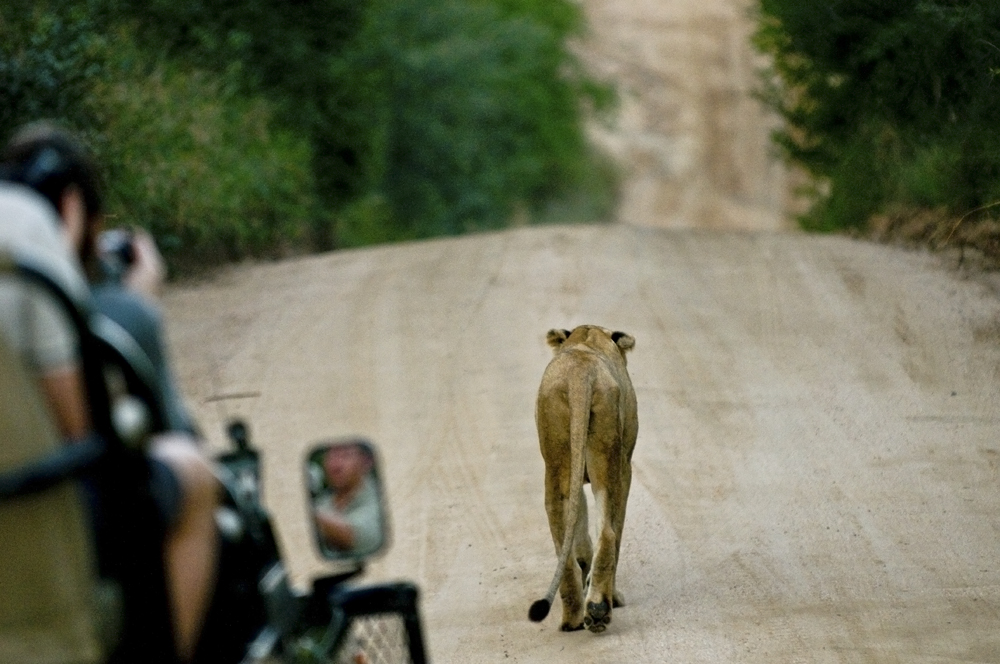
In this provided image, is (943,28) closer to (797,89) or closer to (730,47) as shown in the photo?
(797,89)

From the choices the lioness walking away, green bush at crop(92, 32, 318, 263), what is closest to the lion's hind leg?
the lioness walking away

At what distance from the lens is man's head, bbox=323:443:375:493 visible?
3.09 metres

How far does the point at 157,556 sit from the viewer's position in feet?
8.82

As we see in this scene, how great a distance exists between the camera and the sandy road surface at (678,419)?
25.0 ft

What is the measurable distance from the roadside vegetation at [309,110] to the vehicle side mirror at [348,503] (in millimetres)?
12709

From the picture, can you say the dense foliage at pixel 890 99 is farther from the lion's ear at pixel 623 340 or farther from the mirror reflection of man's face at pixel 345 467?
the mirror reflection of man's face at pixel 345 467

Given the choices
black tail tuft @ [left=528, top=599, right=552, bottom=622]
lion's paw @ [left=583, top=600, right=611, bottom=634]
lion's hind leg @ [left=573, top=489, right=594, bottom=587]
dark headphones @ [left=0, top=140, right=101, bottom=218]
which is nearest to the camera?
dark headphones @ [left=0, top=140, right=101, bottom=218]

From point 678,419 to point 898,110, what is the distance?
695 cm

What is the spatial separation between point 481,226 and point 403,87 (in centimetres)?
466

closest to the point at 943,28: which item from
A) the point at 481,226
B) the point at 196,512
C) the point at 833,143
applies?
the point at 833,143

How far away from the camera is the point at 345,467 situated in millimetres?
3092

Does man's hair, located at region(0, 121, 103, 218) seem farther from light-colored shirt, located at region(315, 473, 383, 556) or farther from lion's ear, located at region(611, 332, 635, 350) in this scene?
lion's ear, located at region(611, 332, 635, 350)

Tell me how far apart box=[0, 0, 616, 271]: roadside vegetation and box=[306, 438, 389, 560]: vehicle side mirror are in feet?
41.7

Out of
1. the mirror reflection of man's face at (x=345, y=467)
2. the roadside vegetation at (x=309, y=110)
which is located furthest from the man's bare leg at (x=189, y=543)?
the roadside vegetation at (x=309, y=110)
